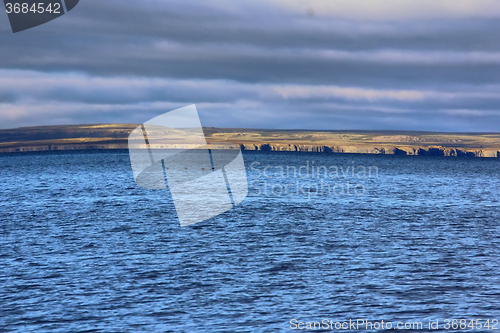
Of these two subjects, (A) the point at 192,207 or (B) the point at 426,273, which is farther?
(A) the point at 192,207

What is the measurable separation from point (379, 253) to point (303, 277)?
7923 millimetres

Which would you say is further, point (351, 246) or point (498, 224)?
point (498, 224)

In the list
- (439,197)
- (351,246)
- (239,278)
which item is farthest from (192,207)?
(439,197)

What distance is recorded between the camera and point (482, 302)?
20.1 meters

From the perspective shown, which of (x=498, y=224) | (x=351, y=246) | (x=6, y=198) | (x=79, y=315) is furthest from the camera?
(x=6, y=198)

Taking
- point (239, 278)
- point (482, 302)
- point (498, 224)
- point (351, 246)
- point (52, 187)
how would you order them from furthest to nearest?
1. point (52, 187)
2. point (498, 224)
3. point (351, 246)
4. point (239, 278)
5. point (482, 302)

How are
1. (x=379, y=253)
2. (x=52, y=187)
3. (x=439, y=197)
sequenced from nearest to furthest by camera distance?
(x=379, y=253) → (x=439, y=197) → (x=52, y=187)

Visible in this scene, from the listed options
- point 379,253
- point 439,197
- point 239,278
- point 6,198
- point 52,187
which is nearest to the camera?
point 239,278

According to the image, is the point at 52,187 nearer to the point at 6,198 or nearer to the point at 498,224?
the point at 6,198

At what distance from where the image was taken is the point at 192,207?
5109 cm

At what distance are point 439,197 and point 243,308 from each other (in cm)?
5567

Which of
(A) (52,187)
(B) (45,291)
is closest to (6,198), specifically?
(A) (52,187)

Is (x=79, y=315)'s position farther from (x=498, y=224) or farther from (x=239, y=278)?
(x=498, y=224)

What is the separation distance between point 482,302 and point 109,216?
1346 inches
